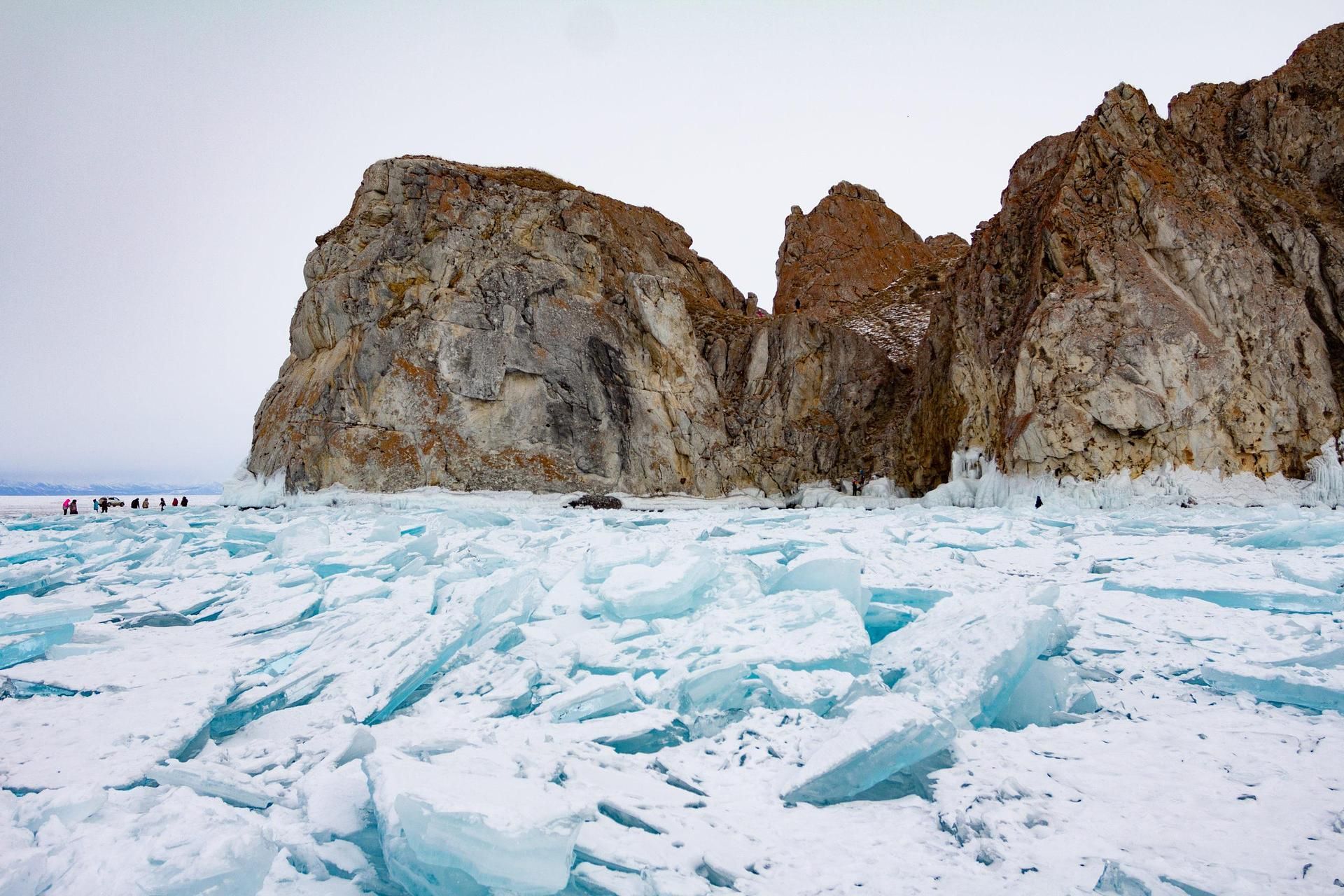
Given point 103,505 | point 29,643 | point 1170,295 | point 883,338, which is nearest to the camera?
point 29,643

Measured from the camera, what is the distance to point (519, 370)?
35.4m

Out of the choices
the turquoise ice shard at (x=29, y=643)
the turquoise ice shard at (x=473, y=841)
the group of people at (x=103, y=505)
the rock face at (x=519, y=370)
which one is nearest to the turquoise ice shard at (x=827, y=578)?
the turquoise ice shard at (x=473, y=841)

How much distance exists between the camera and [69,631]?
4.80 metres

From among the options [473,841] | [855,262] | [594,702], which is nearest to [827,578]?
[594,702]

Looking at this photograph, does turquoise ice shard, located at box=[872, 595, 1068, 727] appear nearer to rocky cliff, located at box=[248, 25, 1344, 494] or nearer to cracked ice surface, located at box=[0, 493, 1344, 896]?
cracked ice surface, located at box=[0, 493, 1344, 896]

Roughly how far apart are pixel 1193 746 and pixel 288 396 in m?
40.5

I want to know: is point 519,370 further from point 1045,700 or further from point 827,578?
point 1045,700

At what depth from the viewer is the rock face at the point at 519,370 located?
33656mm

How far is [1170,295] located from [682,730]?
28.7 meters

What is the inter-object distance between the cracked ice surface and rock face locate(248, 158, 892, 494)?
27.8 meters

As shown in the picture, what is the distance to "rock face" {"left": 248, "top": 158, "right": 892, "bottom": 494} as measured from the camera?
33.7 m

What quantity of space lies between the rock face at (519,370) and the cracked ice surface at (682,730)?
27.8 m

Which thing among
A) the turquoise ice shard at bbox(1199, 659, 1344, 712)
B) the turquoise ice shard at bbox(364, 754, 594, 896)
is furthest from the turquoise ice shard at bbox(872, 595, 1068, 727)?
the turquoise ice shard at bbox(364, 754, 594, 896)

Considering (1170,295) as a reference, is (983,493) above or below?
below
